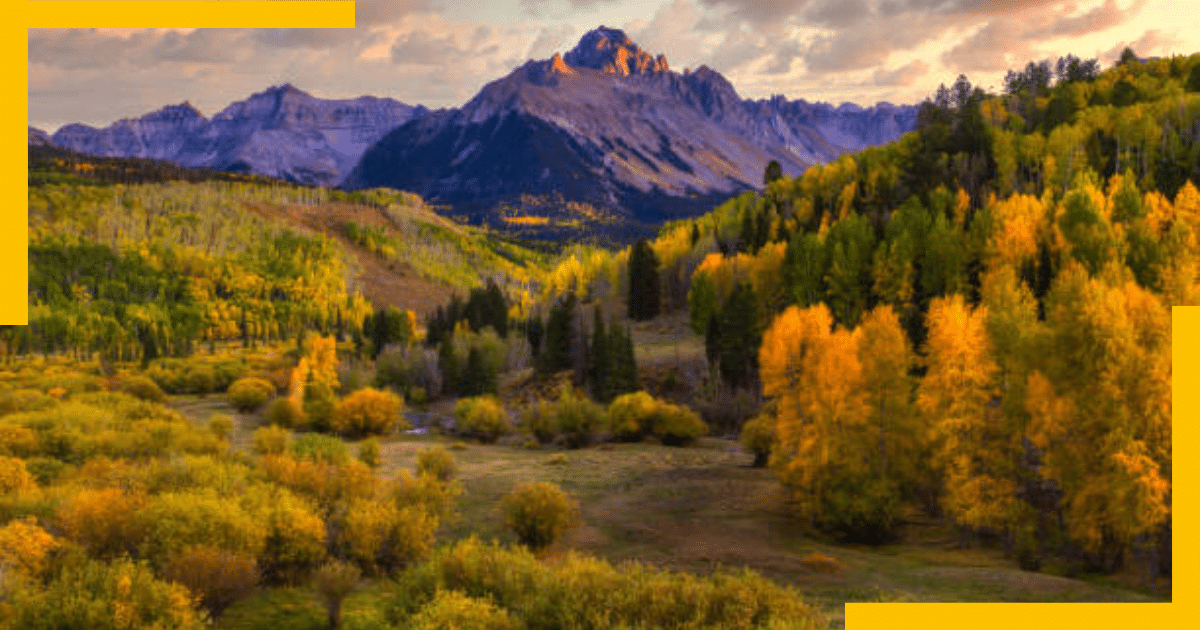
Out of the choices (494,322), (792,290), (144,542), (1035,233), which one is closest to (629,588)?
(144,542)

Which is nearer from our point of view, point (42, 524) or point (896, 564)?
point (42, 524)

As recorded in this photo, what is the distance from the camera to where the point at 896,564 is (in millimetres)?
43312

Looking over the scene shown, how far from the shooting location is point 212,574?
3055 centimetres

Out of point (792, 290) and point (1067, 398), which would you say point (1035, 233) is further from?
point (1067, 398)

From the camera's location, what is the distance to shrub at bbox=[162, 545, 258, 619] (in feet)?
98.9

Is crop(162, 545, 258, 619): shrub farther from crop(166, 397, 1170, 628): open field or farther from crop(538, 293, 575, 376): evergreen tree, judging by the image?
crop(538, 293, 575, 376): evergreen tree

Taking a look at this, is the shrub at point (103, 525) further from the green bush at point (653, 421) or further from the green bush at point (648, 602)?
the green bush at point (653, 421)

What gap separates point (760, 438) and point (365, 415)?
48079 mm

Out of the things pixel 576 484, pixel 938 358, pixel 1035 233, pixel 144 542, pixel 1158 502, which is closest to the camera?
pixel 144 542

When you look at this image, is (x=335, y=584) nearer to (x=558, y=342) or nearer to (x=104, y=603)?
(x=104, y=603)

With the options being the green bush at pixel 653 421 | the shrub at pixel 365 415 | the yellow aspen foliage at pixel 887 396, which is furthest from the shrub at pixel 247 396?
the yellow aspen foliage at pixel 887 396

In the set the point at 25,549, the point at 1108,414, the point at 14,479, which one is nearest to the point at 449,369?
the point at 14,479

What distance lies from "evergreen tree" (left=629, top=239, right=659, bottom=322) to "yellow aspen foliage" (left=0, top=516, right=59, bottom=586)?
12468 centimetres

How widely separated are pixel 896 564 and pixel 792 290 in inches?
2724
